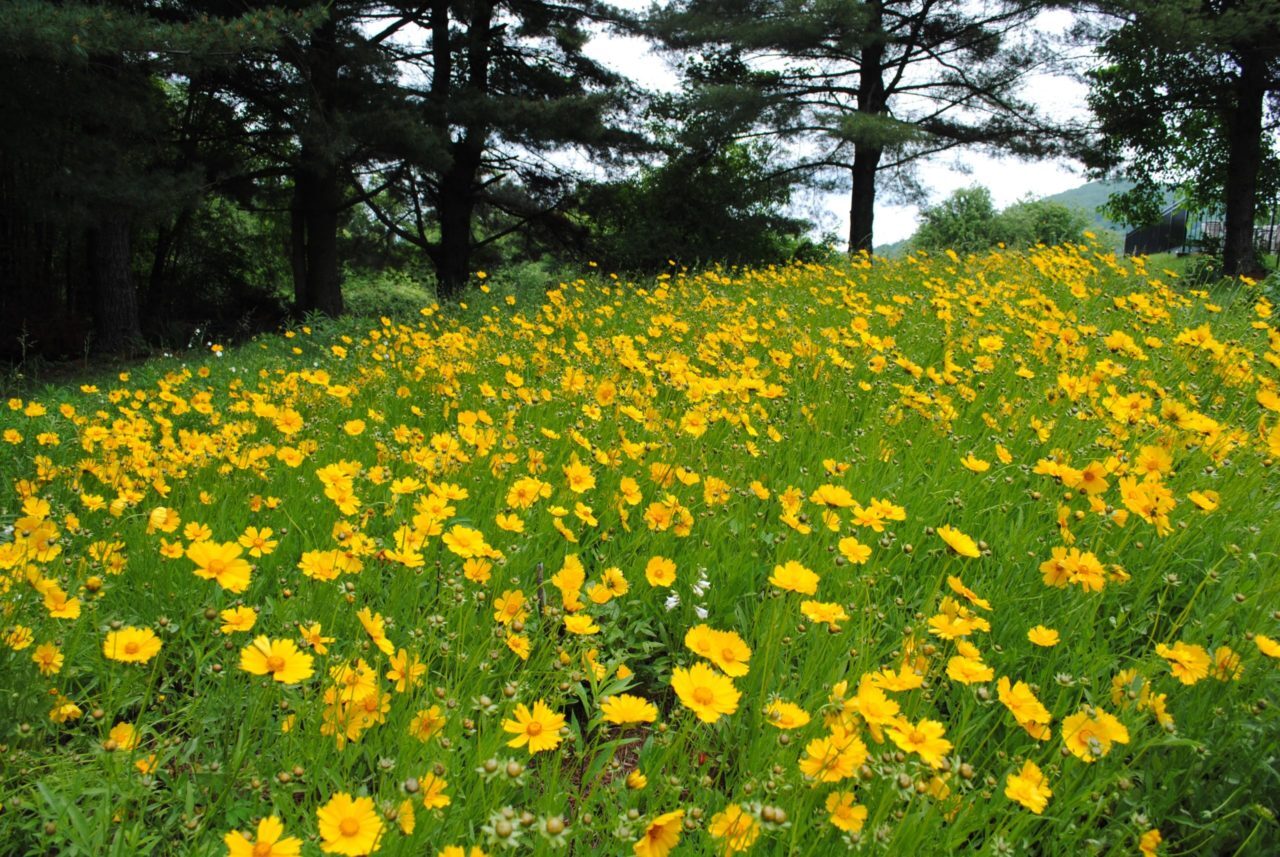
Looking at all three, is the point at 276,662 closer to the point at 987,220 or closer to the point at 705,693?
the point at 705,693

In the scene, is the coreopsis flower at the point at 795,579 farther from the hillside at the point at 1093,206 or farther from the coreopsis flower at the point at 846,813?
the hillside at the point at 1093,206

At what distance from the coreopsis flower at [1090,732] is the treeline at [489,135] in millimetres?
7917

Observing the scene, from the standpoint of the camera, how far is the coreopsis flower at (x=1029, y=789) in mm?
1030

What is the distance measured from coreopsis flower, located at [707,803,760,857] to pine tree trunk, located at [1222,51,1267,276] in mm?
13019

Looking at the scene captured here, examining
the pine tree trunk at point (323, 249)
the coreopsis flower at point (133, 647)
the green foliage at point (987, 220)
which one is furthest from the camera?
A: the green foliage at point (987, 220)

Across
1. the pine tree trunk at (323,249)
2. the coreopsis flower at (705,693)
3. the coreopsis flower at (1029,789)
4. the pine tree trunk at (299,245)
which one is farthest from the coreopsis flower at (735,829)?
the pine tree trunk at (299,245)

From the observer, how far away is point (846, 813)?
0.98m

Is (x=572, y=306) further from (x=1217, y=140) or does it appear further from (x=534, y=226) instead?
(x=1217, y=140)

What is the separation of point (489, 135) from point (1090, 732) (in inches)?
437

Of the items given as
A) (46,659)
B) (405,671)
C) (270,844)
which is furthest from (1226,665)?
(46,659)

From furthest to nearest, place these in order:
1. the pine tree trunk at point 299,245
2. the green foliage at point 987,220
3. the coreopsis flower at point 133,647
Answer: the green foliage at point 987,220 → the pine tree trunk at point 299,245 → the coreopsis flower at point 133,647

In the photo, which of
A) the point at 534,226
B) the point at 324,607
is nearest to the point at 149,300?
the point at 534,226

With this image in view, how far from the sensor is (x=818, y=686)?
4.87ft

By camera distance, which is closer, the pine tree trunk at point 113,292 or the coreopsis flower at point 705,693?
the coreopsis flower at point 705,693
